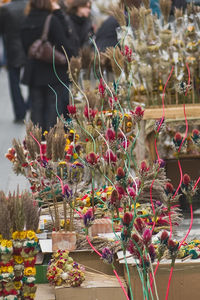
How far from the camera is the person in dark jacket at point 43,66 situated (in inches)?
301

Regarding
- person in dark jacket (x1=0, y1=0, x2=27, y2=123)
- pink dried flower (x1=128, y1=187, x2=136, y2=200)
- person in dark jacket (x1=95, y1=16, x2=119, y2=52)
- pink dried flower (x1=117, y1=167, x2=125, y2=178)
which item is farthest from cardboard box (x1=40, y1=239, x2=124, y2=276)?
person in dark jacket (x1=0, y1=0, x2=27, y2=123)

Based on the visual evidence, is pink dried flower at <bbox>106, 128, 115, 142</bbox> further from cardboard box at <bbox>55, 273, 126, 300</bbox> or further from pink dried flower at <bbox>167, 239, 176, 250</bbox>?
pink dried flower at <bbox>167, 239, 176, 250</bbox>

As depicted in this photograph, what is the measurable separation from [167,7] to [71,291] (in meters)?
3.41

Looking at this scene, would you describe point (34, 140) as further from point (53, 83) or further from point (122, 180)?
point (53, 83)

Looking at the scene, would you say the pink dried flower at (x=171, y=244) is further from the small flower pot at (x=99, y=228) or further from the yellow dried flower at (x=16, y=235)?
the small flower pot at (x=99, y=228)

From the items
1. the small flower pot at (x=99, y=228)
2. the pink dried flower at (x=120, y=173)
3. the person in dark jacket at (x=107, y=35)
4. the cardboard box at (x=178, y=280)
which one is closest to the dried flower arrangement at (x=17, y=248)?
the pink dried flower at (x=120, y=173)

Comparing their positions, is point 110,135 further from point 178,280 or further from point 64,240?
point 178,280

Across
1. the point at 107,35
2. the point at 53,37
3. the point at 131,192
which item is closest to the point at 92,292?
the point at 131,192

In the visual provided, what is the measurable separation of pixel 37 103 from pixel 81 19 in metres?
1.04

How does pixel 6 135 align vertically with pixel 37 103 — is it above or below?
below

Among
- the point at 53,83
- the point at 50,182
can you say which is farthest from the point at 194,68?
the point at 50,182

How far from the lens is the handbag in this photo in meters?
7.64

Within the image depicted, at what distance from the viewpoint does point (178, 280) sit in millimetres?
3582

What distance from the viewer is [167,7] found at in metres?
6.32
